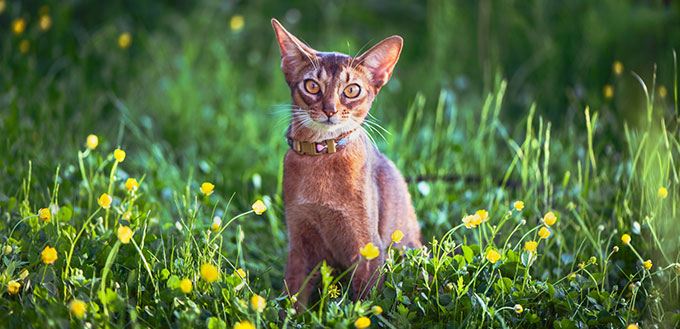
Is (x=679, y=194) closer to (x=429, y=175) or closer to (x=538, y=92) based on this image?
(x=429, y=175)

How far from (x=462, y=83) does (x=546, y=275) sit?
2.14 metres

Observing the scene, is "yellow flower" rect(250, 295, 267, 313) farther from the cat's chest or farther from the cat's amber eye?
the cat's amber eye

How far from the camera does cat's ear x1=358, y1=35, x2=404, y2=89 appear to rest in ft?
7.46

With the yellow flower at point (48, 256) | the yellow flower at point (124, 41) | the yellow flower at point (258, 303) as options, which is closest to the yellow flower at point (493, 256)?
the yellow flower at point (258, 303)

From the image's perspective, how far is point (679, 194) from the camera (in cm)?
293

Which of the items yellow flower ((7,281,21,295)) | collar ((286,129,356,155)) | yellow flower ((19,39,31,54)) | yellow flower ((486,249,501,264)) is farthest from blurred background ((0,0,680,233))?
yellow flower ((486,249,501,264))

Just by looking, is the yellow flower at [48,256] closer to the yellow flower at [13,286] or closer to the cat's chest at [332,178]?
the yellow flower at [13,286]

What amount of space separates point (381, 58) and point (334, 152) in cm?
37

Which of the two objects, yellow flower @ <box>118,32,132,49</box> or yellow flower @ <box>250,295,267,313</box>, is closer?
yellow flower @ <box>250,295,267,313</box>

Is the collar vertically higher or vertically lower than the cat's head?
lower

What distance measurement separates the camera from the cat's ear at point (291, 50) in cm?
225

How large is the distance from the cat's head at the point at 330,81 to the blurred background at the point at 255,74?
1184 millimetres

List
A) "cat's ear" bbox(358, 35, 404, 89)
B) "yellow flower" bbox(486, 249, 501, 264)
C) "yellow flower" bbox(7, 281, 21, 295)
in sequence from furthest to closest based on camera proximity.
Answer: "cat's ear" bbox(358, 35, 404, 89)
"yellow flower" bbox(486, 249, 501, 264)
"yellow flower" bbox(7, 281, 21, 295)

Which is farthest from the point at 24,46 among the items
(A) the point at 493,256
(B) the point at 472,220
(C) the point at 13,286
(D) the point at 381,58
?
(A) the point at 493,256
